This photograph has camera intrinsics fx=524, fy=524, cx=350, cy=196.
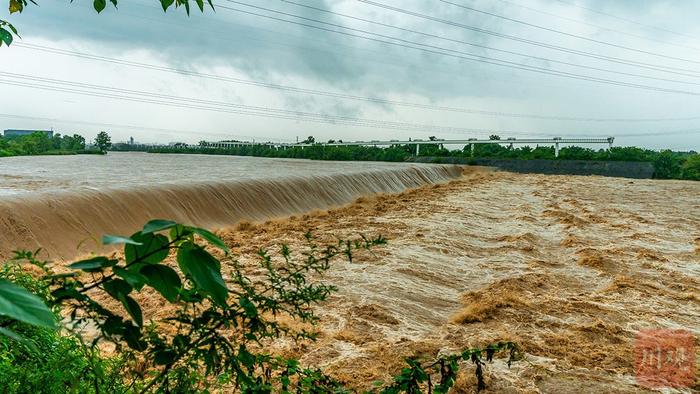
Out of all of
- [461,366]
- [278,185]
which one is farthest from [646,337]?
[278,185]

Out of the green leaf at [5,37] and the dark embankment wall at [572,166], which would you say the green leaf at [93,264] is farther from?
the dark embankment wall at [572,166]

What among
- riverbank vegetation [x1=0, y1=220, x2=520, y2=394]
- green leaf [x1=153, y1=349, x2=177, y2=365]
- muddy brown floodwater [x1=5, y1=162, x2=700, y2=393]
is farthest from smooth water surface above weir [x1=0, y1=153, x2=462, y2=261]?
green leaf [x1=153, y1=349, x2=177, y2=365]

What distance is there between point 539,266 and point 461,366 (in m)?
3.22

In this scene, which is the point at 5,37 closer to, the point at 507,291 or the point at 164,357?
the point at 164,357

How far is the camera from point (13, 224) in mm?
5449

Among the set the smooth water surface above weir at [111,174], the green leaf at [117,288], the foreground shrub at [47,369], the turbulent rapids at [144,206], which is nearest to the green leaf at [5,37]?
the foreground shrub at [47,369]

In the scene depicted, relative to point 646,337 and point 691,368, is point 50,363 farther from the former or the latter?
point 646,337

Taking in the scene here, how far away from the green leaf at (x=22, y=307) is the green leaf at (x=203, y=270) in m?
0.18

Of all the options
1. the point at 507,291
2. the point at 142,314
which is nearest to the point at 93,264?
the point at 142,314

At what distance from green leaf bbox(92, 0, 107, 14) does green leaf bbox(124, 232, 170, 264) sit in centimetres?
114

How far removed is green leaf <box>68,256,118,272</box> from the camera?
1.96 feet

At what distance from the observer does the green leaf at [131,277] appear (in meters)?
0.62

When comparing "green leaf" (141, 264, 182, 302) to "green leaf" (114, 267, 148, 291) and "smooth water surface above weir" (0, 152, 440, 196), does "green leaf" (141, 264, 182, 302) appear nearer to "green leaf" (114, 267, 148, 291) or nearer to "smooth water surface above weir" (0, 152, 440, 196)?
"green leaf" (114, 267, 148, 291)

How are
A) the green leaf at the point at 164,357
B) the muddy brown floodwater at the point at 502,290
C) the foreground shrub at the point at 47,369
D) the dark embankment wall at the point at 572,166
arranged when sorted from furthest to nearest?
the dark embankment wall at the point at 572,166, the muddy brown floodwater at the point at 502,290, the foreground shrub at the point at 47,369, the green leaf at the point at 164,357
